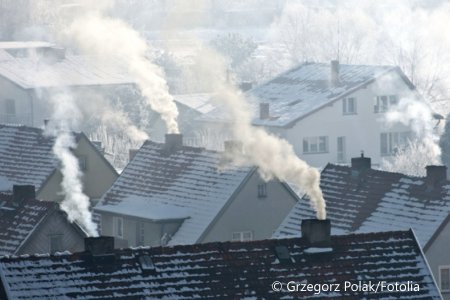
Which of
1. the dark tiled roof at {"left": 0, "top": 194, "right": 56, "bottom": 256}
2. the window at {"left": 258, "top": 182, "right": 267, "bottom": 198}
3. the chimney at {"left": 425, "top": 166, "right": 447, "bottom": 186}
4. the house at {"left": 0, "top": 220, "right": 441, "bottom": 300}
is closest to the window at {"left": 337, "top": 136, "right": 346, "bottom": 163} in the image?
the window at {"left": 258, "top": 182, "right": 267, "bottom": 198}

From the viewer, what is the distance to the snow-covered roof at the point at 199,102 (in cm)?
9369

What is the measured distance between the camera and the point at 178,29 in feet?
534

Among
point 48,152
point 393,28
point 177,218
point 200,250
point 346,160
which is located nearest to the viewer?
point 200,250

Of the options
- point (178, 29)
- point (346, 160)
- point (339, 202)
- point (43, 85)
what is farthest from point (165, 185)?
point (178, 29)

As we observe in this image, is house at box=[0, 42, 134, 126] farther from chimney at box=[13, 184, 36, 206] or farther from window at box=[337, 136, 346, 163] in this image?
chimney at box=[13, 184, 36, 206]

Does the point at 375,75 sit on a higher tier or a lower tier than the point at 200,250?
higher

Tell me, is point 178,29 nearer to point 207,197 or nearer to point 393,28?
point 393,28

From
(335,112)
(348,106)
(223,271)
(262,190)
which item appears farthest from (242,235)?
(348,106)

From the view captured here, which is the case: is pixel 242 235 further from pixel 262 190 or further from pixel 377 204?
pixel 377 204

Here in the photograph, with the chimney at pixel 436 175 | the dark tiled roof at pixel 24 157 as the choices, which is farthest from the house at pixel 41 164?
the chimney at pixel 436 175

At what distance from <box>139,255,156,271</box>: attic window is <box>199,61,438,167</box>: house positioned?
167 feet

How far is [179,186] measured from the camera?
172 feet

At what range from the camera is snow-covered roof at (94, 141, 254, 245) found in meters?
50.8

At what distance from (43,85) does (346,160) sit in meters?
19.3
